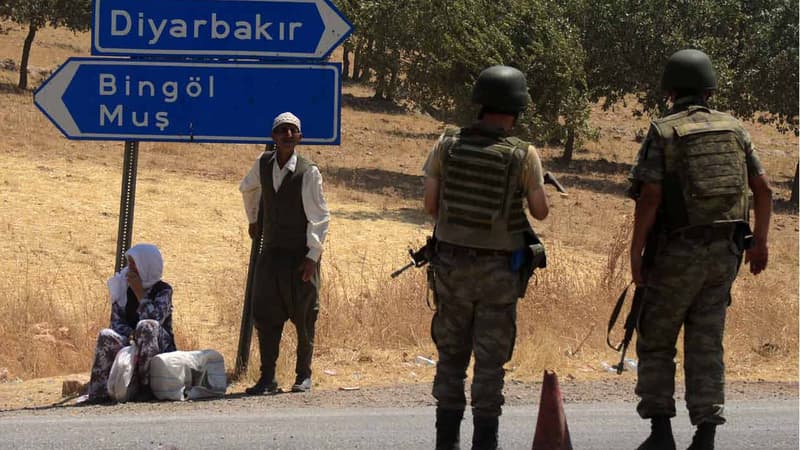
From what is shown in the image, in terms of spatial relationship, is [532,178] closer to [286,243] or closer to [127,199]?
[286,243]

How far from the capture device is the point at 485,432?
464 cm

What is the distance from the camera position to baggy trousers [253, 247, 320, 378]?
6.75 metres

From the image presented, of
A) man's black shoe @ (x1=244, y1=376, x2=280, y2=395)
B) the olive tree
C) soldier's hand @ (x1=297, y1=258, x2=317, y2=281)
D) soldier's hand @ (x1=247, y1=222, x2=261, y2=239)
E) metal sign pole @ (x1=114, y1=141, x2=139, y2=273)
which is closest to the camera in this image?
soldier's hand @ (x1=297, y1=258, x2=317, y2=281)

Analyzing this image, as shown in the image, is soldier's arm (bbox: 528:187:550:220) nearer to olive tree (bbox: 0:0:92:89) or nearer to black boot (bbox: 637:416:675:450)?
black boot (bbox: 637:416:675:450)

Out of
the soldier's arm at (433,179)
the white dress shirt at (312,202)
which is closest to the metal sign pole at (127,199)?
the white dress shirt at (312,202)

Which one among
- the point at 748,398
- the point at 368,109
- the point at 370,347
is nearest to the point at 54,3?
the point at 368,109

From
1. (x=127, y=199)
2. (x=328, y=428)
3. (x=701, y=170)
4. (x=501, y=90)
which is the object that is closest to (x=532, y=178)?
(x=501, y=90)

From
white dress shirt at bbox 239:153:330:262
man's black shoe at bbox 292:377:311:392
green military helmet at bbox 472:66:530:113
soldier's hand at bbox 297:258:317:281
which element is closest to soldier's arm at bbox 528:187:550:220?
green military helmet at bbox 472:66:530:113

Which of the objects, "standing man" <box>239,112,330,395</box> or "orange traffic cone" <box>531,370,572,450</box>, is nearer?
"orange traffic cone" <box>531,370,572,450</box>

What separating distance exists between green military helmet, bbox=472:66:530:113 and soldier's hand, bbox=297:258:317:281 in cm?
231

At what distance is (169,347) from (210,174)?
16471mm

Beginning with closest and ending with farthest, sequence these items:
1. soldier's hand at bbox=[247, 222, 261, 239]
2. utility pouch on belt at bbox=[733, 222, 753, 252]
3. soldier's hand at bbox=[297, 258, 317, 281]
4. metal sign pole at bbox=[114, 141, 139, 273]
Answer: utility pouch on belt at bbox=[733, 222, 753, 252], soldier's hand at bbox=[297, 258, 317, 281], soldier's hand at bbox=[247, 222, 261, 239], metal sign pole at bbox=[114, 141, 139, 273]

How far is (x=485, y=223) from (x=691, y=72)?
111 centimetres

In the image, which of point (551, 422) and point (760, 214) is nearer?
point (551, 422)
